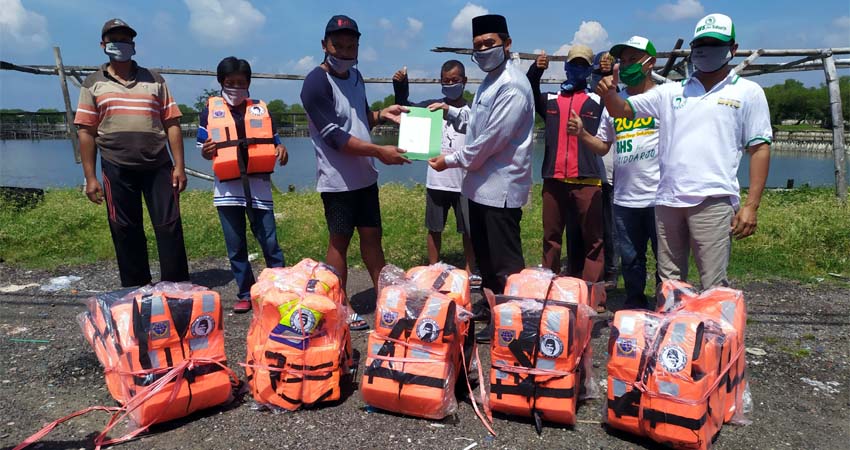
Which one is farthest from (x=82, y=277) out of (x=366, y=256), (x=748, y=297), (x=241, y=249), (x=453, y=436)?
(x=748, y=297)

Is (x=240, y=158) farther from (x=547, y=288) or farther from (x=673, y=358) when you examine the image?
(x=673, y=358)

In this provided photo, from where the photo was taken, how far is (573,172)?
448 cm

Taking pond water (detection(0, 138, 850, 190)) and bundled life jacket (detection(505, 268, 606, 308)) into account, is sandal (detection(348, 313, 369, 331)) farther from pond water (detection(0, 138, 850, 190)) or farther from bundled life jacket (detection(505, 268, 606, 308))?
pond water (detection(0, 138, 850, 190))

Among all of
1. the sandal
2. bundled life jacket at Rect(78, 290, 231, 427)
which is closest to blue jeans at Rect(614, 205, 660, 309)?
the sandal

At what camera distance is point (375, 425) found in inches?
111

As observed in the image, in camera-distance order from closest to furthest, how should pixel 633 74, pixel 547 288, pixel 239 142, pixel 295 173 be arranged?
pixel 547 288 → pixel 633 74 → pixel 239 142 → pixel 295 173

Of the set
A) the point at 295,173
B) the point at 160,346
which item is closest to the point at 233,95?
the point at 160,346

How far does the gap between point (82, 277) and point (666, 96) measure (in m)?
6.15

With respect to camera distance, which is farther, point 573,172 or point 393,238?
point 393,238

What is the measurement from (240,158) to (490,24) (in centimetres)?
242

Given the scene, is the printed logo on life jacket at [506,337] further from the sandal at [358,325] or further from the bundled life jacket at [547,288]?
the sandal at [358,325]

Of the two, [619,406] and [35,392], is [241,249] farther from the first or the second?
[619,406]

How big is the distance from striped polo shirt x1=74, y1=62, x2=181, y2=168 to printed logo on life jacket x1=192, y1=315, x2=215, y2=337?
1.99 metres

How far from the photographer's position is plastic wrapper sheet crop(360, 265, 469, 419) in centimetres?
279
